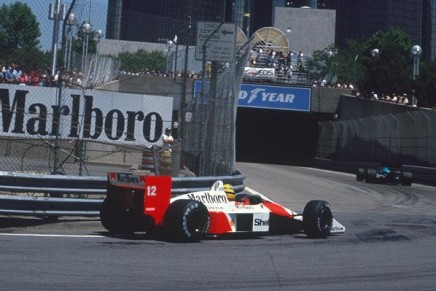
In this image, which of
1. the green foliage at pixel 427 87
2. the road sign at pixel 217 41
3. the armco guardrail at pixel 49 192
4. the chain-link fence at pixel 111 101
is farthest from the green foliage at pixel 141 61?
the green foliage at pixel 427 87

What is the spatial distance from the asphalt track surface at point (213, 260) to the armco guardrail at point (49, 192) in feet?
0.90

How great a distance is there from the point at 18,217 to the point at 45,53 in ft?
14.2

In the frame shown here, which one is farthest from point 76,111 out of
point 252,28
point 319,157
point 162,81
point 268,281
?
point 252,28

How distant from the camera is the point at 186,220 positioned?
480 inches

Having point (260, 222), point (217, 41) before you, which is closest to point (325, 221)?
point (260, 222)

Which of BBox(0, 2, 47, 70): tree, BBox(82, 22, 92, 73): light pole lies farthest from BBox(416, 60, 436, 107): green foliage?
BBox(0, 2, 47, 70): tree

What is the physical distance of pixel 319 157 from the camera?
2163 inches

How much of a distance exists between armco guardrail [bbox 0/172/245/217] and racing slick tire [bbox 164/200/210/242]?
1.91 metres

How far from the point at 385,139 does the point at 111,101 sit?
902 inches

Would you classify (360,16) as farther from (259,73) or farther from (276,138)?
(259,73)

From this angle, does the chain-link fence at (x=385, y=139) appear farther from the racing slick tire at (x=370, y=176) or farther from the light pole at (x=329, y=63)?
the light pole at (x=329, y=63)

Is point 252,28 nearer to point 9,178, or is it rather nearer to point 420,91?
point 420,91

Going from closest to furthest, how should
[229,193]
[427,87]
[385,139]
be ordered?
[229,193] → [385,139] → [427,87]

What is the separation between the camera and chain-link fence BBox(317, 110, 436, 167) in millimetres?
35375
